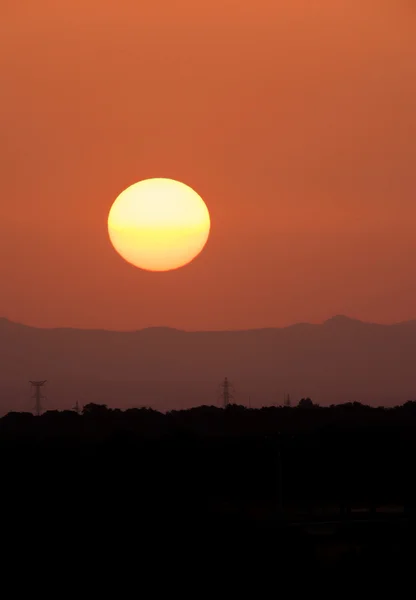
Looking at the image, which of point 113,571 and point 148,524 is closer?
point 113,571

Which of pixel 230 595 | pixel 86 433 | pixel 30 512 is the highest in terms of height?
pixel 86 433

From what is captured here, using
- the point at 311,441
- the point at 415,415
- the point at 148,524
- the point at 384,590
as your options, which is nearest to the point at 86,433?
the point at 311,441

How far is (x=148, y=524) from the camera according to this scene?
3194 inches

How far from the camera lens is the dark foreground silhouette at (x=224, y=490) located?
7488 cm

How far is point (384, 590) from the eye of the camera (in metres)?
63.1

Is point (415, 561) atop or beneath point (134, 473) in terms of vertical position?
beneath

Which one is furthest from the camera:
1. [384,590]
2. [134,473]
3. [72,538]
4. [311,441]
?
[311,441]

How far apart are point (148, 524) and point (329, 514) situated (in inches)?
662

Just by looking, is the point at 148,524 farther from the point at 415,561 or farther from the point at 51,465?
the point at 51,465

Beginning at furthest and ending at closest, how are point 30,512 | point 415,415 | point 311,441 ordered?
point 415,415, point 311,441, point 30,512

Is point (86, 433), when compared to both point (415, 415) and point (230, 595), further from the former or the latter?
point (230, 595)

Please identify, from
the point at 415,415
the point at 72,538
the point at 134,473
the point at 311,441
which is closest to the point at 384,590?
the point at 72,538

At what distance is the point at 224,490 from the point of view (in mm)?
108750

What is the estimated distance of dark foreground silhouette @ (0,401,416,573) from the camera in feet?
246
